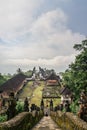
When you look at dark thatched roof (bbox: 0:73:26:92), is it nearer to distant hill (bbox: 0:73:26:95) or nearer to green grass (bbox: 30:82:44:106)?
distant hill (bbox: 0:73:26:95)

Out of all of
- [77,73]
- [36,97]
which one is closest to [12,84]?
[36,97]

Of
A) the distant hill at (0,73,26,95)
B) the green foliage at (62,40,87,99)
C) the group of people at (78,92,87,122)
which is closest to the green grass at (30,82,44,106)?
the distant hill at (0,73,26,95)

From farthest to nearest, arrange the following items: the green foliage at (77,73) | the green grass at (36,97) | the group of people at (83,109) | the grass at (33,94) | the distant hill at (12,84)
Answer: the distant hill at (12,84), the grass at (33,94), the green grass at (36,97), the green foliage at (77,73), the group of people at (83,109)

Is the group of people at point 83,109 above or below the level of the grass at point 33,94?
below

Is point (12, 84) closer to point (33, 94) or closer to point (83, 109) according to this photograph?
point (33, 94)

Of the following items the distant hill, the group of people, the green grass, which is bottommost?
the group of people

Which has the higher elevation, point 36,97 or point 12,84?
point 12,84

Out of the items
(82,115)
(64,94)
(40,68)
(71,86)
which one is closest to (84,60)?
(71,86)

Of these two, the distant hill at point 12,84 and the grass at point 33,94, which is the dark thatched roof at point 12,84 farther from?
the grass at point 33,94

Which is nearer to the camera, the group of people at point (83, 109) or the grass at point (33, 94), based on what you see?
the group of people at point (83, 109)

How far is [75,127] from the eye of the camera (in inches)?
455

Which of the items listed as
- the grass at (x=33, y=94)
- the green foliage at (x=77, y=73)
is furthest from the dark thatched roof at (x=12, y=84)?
the green foliage at (x=77, y=73)

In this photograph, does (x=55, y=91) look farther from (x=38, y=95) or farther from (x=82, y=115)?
(x=82, y=115)

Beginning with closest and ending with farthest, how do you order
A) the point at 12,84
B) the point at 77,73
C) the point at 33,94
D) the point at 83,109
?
the point at 83,109, the point at 77,73, the point at 33,94, the point at 12,84
